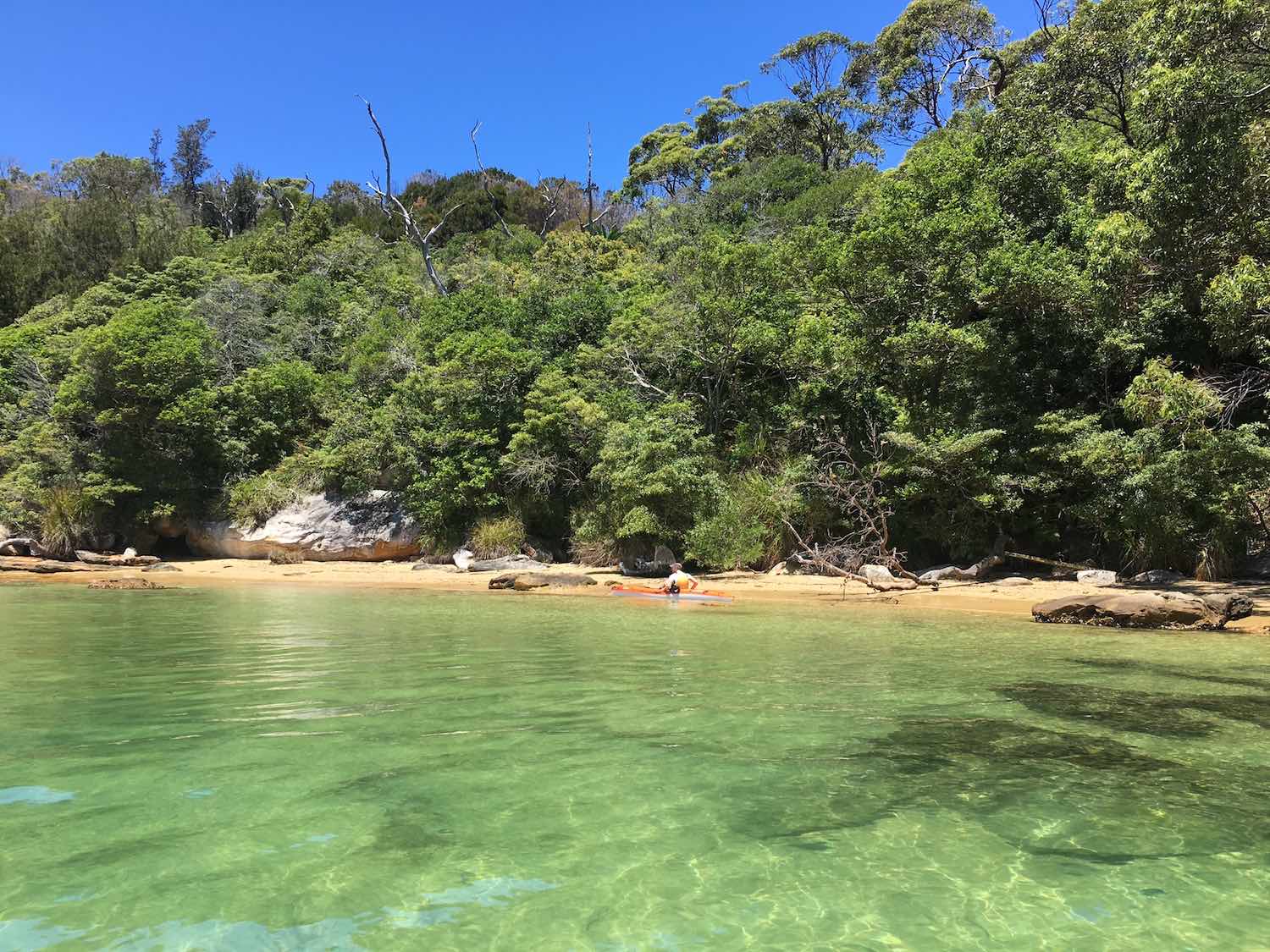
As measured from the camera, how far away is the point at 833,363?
1894 cm

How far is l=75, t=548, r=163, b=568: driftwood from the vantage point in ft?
71.9

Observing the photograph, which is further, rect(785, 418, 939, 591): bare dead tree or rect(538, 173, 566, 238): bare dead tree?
rect(538, 173, 566, 238): bare dead tree

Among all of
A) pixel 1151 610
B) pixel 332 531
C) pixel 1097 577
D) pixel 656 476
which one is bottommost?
pixel 1151 610

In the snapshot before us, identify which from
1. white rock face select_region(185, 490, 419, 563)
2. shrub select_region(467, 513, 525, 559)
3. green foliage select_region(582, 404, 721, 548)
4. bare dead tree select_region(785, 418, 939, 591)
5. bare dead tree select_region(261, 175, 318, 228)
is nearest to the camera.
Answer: bare dead tree select_region(785, 418, 939, 591)

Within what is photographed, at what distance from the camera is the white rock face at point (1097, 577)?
49.3 ft

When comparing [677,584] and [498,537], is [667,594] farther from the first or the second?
[498,537]

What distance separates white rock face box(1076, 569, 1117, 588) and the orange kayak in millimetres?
7021

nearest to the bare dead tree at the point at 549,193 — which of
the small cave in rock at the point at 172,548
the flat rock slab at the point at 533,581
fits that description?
the small cave in rock at the point at 172,548

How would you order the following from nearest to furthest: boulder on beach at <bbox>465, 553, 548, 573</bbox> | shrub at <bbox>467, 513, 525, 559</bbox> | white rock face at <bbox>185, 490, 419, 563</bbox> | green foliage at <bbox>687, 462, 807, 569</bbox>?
green foliage at <bbox>687, 462, 807, 569</bbox> < boulder on beach at <bbox>465, 553, 548, 573</bbox> < shrub at <bbox>467, 513, 525, 559</bbox> < white rock face at <bbox>185, 490, 419, 563</bbox>

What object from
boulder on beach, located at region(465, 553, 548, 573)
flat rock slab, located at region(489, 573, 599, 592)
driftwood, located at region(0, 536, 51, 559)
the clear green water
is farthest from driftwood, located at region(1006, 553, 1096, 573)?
driftwood, located at region(0, 536, 51, 559)

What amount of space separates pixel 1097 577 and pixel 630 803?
14341 mm

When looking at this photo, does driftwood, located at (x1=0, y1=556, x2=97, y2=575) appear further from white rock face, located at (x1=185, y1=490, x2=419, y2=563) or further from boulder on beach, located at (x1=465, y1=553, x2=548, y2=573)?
boulder on beach, located at (x1=465, y1=553, x2=548, y2=573)

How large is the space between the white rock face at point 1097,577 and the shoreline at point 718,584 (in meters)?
0.25

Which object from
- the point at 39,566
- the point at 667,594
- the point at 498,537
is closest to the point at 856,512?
the point at 667,594
